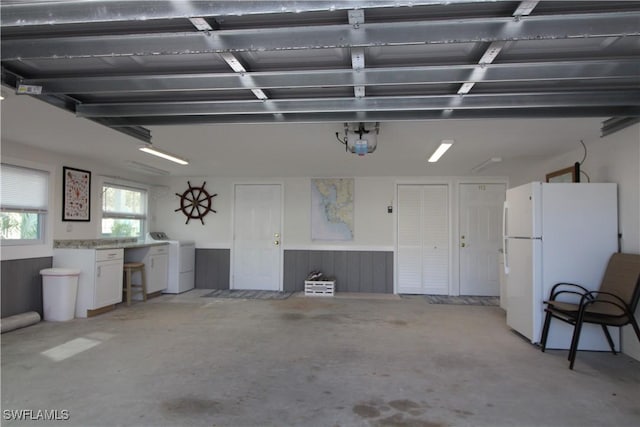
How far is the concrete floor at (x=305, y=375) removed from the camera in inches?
97.0

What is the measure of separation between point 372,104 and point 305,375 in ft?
7.59

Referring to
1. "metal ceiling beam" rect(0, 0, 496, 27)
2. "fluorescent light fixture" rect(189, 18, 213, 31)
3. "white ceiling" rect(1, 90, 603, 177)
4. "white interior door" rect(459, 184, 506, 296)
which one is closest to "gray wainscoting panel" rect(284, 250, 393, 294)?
"white interior door" rect(459, 184, 506, 296)

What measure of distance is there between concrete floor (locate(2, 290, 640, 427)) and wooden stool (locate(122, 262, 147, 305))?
2.85 feet

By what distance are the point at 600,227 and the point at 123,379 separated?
472 centimetres

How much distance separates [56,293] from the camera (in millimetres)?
4805

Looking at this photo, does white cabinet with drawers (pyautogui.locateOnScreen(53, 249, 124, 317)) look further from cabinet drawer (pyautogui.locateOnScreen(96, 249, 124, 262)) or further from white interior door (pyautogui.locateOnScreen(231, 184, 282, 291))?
white interior door (pyautogui.locateOnScreen(231, 184, 282, 291))

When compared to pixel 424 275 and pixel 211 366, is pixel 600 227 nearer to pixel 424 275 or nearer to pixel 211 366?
pixel 424 275

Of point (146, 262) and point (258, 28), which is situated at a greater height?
point (258, 28)

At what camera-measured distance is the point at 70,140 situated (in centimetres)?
443

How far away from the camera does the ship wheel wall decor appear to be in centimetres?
755

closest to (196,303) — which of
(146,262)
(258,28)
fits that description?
(146,262)

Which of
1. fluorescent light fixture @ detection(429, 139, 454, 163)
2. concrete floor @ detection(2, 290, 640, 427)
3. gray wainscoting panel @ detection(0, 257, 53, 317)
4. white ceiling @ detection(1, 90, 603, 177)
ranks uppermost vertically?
white ceiling @ detection(1, 90, 603, 177)

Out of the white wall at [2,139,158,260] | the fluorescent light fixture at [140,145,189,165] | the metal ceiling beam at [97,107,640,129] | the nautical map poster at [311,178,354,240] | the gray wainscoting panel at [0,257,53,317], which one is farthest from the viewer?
the nautical map poster at [311,178,354,240]

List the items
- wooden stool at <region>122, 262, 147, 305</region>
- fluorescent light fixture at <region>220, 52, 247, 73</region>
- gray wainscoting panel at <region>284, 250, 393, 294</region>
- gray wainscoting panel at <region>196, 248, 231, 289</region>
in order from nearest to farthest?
fluorescent light fixture at <region>220, 52, 247, 73</region> → wooden stool at <region>122, 262, 147, 305</region> → gray wainscoting panel at <region>284, 250, 393, 294</region> → gray wainscoting panel at <region>196, 248, 231, 289</region>
